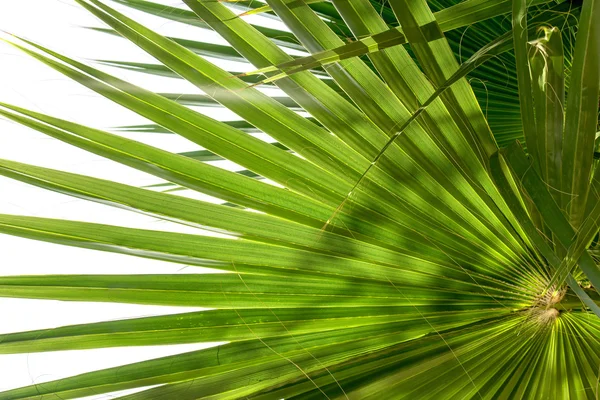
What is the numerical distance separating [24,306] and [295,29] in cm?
102

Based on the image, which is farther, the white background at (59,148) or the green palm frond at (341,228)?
the white background at (59,148)

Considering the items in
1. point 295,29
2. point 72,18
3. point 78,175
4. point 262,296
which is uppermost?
point 72,18

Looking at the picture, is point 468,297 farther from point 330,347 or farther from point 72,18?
point 72,18

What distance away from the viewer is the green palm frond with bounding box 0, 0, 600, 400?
627 millimetres

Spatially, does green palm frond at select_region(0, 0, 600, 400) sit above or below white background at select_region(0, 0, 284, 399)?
below

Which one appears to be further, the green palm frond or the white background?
the white background

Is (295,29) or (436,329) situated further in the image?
(436,329)

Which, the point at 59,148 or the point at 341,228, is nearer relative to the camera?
the point at 341,228

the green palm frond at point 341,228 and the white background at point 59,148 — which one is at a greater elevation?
the white background at point 59,148

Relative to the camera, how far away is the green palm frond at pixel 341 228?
63 cm

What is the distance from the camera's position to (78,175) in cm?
62

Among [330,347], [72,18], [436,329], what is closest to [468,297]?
[436,329]

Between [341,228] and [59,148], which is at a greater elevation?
[59,148]

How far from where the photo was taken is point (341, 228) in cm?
73
